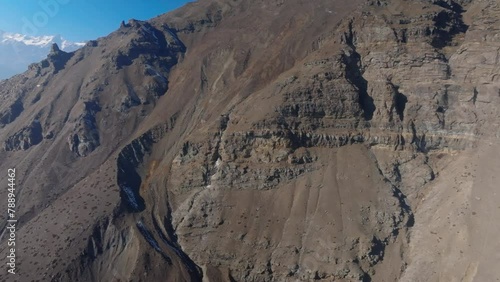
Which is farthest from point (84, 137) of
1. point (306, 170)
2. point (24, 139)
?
point (306, 170)

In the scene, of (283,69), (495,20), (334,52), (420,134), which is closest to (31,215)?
(283,69)

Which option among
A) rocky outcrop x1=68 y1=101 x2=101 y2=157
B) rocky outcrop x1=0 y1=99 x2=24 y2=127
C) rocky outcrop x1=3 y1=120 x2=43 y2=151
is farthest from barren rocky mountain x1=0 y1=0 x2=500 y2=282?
rocky outcrop x1=0 y1=99 x2=24 y2=127

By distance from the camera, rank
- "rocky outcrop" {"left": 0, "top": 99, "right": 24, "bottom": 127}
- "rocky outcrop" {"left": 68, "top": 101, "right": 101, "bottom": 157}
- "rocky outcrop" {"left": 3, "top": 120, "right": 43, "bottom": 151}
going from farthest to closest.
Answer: "rocky outcrop" {"left": 0, "top": 99, "right": 24, "bottom": 127} < "rocky outcrop" {"left": 3, "top": 120, "right": 43, "bottom": 151} < "rocky outcrop" {"left": 68, "top": 101, "right": 101, "bottom": 157}

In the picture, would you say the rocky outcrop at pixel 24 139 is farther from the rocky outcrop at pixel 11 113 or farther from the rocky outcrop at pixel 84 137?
the rocky outcrop at pixel 11 113

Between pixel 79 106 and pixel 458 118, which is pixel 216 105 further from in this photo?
pixel 458 118

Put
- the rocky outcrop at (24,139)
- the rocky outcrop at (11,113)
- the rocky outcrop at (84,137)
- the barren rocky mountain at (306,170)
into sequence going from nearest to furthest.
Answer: the barren rocky mountain at (306,170), the rocky outcrop at (84,137), the rocky outcrop at (24,139), the rocky outcrop at (11,113)

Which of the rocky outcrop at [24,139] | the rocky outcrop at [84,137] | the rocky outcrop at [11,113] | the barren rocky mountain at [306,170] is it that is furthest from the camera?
the rocky outcrop at [11,113]

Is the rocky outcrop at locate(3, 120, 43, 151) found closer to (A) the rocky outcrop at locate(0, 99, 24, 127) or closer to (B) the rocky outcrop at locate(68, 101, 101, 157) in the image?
Answer: (B) the rocky outcrop at locate(68, 101, 101, 157)

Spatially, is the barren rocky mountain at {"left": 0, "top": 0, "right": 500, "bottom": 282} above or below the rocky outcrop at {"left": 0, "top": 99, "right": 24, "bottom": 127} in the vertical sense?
below

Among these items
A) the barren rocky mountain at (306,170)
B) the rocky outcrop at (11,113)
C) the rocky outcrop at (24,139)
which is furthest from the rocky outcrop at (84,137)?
the rocky outcrop at (11,113)
